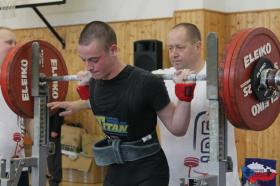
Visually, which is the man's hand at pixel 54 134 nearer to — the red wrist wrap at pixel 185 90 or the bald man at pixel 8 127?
the bald man at pixel 8 127

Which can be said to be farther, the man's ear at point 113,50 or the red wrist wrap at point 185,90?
the man's ear at point 113,50

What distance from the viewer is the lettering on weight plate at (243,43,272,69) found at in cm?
216

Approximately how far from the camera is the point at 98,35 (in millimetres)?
2383

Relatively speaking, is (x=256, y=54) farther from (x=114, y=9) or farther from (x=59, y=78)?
(x=114, y=9)

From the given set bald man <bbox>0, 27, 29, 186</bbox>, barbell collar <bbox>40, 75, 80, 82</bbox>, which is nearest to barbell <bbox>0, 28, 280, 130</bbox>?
barbell collar <bbox>40, 75, 80, 82</bbox>

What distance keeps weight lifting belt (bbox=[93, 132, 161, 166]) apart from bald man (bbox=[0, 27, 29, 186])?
2.81 feet

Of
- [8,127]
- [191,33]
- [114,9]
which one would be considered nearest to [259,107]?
[191,33]

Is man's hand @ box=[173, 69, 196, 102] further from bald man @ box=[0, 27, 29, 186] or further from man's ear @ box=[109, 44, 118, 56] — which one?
bald man @ box=[0, 27, 29, 186]

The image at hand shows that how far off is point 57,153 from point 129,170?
475 centimetres

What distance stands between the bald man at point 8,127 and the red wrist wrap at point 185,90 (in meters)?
1.26

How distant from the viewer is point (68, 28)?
341 inches

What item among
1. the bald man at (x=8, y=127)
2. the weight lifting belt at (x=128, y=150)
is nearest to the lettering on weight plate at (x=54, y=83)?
the bald man at (x=8, y=127)

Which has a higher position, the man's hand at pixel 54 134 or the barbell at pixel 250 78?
the barbell at pixel 250 78

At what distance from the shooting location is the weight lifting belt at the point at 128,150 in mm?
2428
